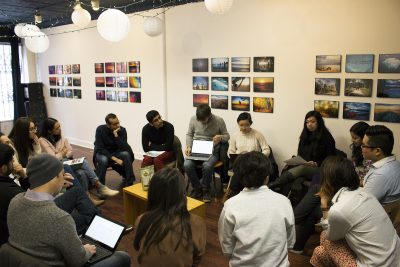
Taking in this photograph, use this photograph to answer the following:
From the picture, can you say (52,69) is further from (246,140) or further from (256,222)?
(256,222)

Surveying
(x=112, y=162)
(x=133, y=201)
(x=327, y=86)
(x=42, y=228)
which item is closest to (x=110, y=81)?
(x=112, y=162)

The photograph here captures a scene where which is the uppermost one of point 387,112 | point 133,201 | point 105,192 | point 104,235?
point 387,112

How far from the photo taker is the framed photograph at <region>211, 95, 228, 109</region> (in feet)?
16.4

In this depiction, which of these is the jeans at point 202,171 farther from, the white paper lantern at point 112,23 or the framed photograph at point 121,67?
the framed photograph at point 121,67

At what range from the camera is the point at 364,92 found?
3809 mm

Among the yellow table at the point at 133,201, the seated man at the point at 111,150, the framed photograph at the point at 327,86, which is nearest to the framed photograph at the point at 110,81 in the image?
the seated man at the point at 111,150

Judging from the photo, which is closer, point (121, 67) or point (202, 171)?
point (202, 171)

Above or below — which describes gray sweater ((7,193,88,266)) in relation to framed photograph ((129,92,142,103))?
below

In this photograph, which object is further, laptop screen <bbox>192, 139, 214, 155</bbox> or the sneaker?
laptop screen <bbox>192, 139, 214, 155</bbox>

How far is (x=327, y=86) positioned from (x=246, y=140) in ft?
3.83

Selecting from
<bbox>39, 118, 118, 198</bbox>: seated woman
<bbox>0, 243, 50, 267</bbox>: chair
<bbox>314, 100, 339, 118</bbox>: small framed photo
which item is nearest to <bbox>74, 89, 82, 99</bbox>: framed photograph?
<bbox>39, 118, 118, 198</bbox>: seated woman

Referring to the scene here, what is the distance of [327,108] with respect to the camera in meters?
4.09

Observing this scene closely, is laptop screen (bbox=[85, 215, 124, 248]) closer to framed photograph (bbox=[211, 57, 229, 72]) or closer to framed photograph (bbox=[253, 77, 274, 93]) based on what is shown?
framed photograph (bbox=[253, 77, 274, 93])

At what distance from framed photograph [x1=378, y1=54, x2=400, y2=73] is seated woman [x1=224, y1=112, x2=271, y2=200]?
153 cm
